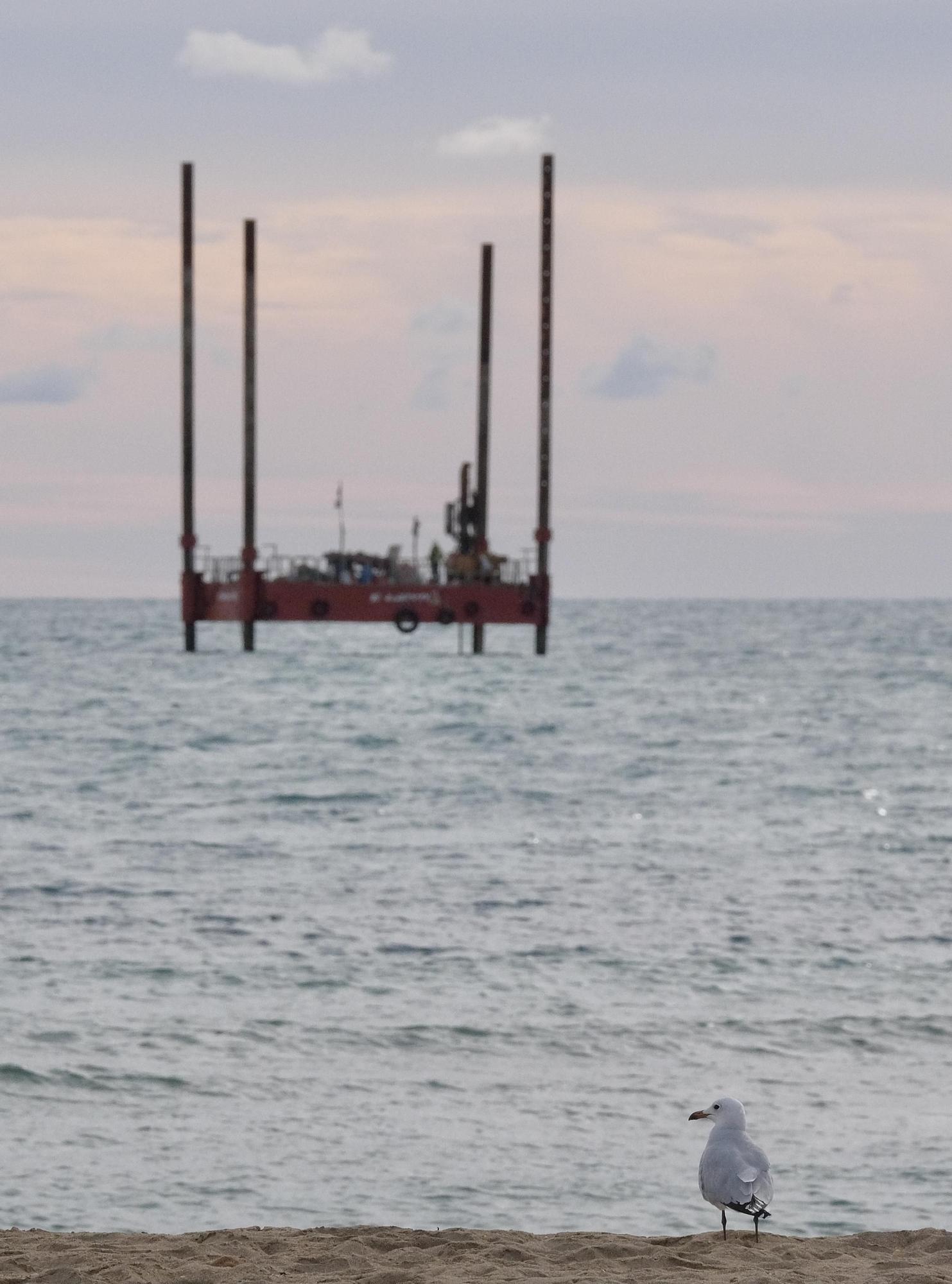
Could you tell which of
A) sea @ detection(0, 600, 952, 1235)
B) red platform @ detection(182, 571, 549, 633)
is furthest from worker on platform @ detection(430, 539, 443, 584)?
sea @ detection(0, 600, 952, 1235)

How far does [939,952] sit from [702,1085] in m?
6.25

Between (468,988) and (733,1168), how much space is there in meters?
9.41

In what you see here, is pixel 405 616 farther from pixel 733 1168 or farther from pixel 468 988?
pixel 733 1168

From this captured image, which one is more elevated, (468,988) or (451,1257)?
(451,1257)

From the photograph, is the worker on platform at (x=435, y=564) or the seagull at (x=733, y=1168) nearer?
the seagull at (x=733, y=1168)

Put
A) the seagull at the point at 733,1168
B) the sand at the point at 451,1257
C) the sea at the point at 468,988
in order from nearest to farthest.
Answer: the sand at the point at 451,1257 → the seagull at the point at 733,1168 → the sea at the point at 468,988

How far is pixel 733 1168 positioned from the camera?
33.8 ft

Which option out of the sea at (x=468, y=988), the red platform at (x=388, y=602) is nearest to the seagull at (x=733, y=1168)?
the sea at (x=468, y=988)

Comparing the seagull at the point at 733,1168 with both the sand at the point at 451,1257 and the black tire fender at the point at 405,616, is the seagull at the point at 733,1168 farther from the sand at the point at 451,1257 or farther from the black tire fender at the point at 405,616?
the black tire fender at the point at 405,616

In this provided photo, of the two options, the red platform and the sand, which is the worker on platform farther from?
the sand

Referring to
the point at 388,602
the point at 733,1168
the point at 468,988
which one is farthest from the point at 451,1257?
the point at 388,602

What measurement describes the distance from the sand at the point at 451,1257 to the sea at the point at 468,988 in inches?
64.4

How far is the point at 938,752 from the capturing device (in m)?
52.8

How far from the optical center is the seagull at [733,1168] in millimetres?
10305
